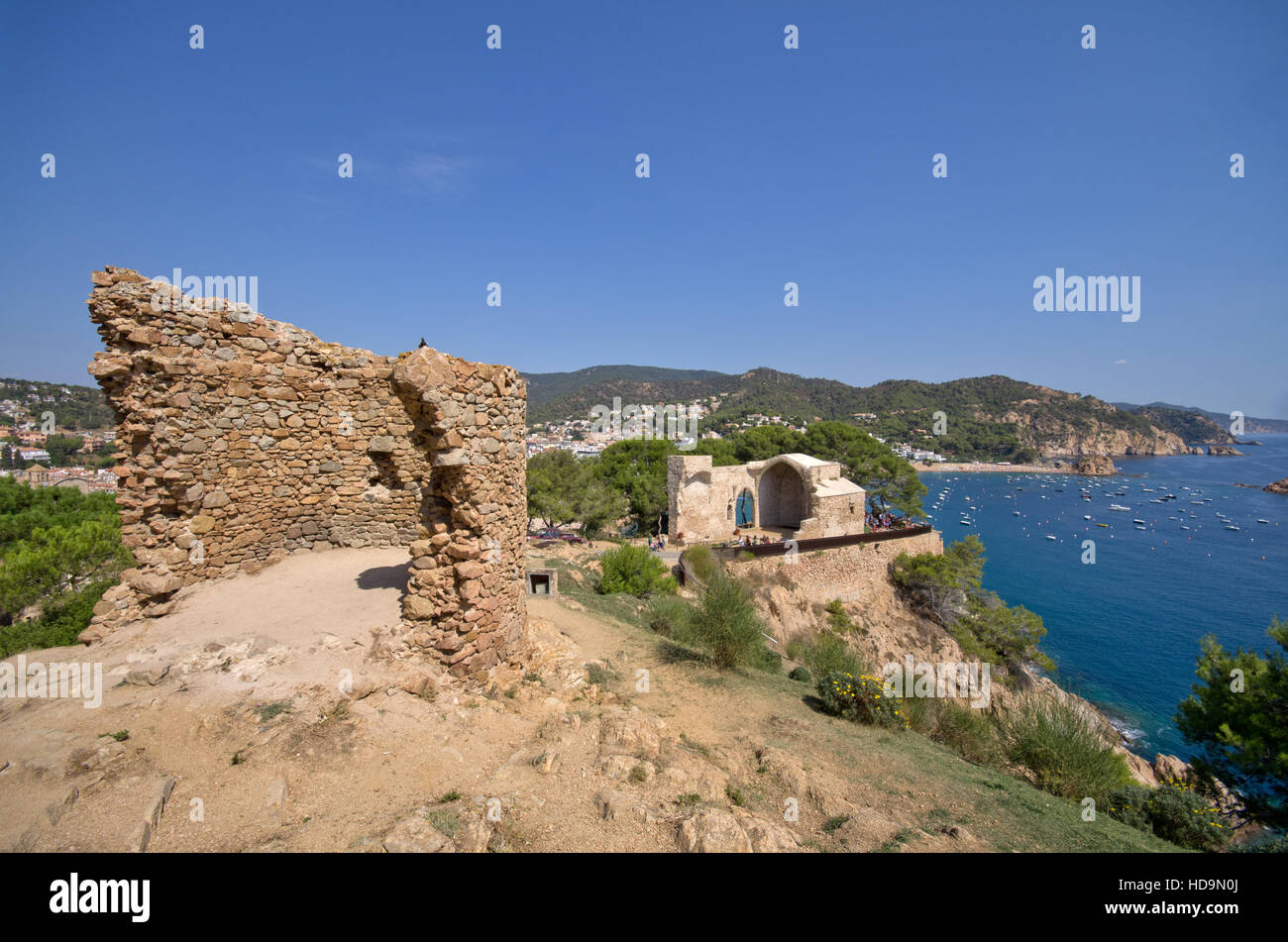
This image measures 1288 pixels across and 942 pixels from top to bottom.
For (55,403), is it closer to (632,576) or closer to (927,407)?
(632,576)

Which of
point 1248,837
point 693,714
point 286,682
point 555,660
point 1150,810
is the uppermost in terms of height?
point 286,682

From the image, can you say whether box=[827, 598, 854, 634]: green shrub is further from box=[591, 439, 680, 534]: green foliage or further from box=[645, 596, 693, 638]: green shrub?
box=[645, 596, 693, 638]: green shrub

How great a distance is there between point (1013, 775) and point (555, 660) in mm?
6447

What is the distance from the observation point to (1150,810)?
695 cm

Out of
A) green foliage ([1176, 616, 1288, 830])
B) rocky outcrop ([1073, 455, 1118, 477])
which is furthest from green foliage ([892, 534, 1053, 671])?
rocky outcrop ([1073, 455, 1118, 477])

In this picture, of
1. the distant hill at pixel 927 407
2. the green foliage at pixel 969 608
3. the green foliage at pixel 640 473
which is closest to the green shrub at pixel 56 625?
the green foliage at pixel 640 473

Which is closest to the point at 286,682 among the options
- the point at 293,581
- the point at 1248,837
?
the point at 293,581

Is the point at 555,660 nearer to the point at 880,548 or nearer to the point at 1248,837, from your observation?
the point at 1248,837

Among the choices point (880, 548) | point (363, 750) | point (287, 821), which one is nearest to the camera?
point (287, 821)

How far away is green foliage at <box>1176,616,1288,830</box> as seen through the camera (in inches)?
436

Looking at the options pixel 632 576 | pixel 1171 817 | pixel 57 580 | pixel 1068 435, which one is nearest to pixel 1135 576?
pixel 632 576

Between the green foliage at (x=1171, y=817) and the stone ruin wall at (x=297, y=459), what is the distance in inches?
324
